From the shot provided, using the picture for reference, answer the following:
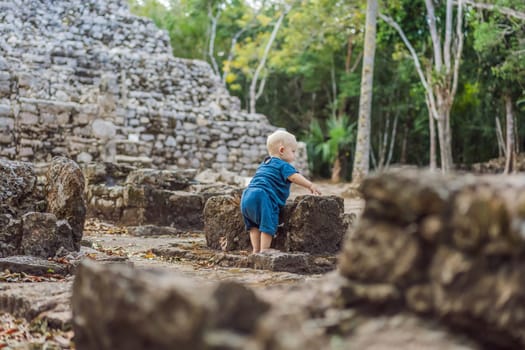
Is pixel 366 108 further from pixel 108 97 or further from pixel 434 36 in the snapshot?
pixel 108 97

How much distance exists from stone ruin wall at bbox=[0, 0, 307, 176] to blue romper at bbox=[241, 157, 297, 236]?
687 cm

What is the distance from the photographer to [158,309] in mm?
1885

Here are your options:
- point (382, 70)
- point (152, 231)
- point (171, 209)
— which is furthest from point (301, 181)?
point (382, 70)

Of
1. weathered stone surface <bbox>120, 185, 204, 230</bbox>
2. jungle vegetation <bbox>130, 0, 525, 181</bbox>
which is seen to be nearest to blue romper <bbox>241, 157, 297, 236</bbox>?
weathered stone surface <bbox>120, 185, 204, 230</bbox>

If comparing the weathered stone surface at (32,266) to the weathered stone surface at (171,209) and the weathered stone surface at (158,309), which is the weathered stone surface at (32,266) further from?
the weathered stone surface at (171,209)

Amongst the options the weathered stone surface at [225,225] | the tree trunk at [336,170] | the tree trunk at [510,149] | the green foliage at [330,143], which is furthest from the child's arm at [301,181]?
the tree trunk at [336,170]

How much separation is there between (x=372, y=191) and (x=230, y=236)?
4244 mm

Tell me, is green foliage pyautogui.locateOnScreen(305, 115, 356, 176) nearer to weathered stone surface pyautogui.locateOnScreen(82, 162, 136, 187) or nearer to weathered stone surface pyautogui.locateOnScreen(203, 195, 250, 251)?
weathered stone surface pyautogui.locateOnScreen(82, 162, 136, 187)

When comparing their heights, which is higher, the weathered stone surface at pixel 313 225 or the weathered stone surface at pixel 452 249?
the weathered stone surface at pixel 452 249

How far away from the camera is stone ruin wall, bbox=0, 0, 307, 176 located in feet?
39.5

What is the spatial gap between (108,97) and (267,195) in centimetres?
845

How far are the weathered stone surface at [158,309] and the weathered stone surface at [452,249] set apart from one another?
0.38m

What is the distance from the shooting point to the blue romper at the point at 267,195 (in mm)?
5688

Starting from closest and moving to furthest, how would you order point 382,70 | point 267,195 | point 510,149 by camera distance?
point 267,195, point 510,149, point 382,70
